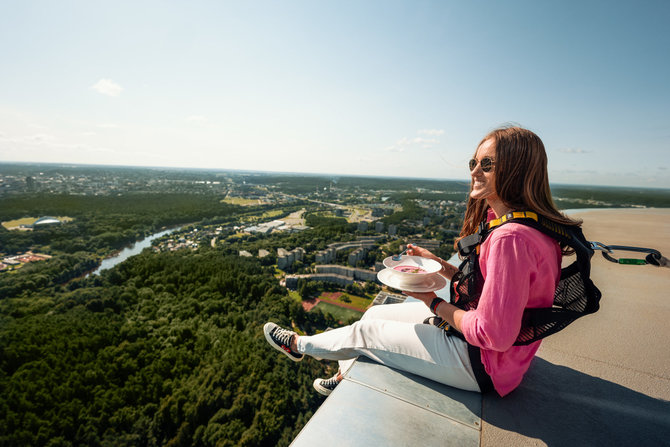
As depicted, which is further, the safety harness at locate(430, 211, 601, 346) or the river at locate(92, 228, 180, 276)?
the river at locate(92, 228, 180, 276)

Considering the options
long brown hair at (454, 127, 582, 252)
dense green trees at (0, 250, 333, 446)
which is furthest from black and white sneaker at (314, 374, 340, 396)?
dense green trees at (0, 250, 333, 446)

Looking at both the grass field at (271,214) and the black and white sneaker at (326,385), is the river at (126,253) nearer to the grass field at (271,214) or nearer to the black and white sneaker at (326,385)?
the grass field at (271,214)

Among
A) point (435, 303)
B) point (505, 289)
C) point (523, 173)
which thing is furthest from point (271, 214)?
point (505, 289)

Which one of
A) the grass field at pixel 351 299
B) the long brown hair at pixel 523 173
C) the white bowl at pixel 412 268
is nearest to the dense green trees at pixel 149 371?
the grass field at pixel 351 299

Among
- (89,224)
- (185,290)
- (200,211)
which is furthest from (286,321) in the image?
(200,211)

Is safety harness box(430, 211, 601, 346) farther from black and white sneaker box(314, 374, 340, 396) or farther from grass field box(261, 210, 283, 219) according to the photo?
grass field box(261, 210, 283, 219)

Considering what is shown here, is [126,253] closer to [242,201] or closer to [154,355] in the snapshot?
[154,355]
